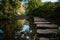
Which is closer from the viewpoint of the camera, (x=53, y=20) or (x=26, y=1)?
(x=53, y=20)

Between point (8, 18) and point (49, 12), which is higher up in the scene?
point (49, 12)

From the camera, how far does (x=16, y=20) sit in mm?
9984

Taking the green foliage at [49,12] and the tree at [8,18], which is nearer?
the green foliage at [49,12]

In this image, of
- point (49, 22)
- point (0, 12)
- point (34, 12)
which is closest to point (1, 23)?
A: point (0, 12)

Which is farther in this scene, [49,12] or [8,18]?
[8,18]

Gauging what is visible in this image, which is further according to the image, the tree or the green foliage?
the tree

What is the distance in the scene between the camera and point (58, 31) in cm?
872

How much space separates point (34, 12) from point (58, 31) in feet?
5.47

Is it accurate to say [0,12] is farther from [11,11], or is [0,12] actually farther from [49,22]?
[49,22]

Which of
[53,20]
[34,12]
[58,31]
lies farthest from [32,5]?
[58,31]

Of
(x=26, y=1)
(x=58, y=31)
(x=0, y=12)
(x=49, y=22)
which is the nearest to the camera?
(x=58, y=31)

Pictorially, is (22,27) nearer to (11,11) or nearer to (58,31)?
(11,11)

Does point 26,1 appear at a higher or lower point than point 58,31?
higher

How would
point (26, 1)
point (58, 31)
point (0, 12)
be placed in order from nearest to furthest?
point (58, 31)
point (0, 12)
point (26, 1)
